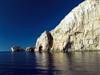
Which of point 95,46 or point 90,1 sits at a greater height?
point 90,1

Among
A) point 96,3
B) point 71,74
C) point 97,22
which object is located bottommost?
point 71,74

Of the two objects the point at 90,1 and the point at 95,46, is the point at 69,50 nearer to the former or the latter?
the point at 95,46

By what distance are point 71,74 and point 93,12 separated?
15639 centimetres

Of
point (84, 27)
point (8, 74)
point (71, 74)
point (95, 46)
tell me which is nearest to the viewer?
point (71, 74)

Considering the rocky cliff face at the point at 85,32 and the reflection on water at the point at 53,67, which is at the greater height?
the rocky cliff face at the point at 85,32

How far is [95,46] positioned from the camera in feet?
595

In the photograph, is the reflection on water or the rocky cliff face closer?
the reflection on water

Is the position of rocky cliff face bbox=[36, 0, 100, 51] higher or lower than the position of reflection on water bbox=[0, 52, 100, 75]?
higher

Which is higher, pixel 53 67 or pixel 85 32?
pixel 85 32

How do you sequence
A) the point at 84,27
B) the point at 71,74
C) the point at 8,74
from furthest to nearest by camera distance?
the point at 84,27, the point at 8,74, the point at 71,74

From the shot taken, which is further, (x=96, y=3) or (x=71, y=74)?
(x=96, y=3)

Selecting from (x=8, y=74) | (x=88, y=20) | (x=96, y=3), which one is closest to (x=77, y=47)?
(x=88, y=20)

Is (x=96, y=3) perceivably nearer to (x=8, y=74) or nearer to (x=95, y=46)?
(x=95, y=46)

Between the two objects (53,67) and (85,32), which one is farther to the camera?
A: (85,32)
